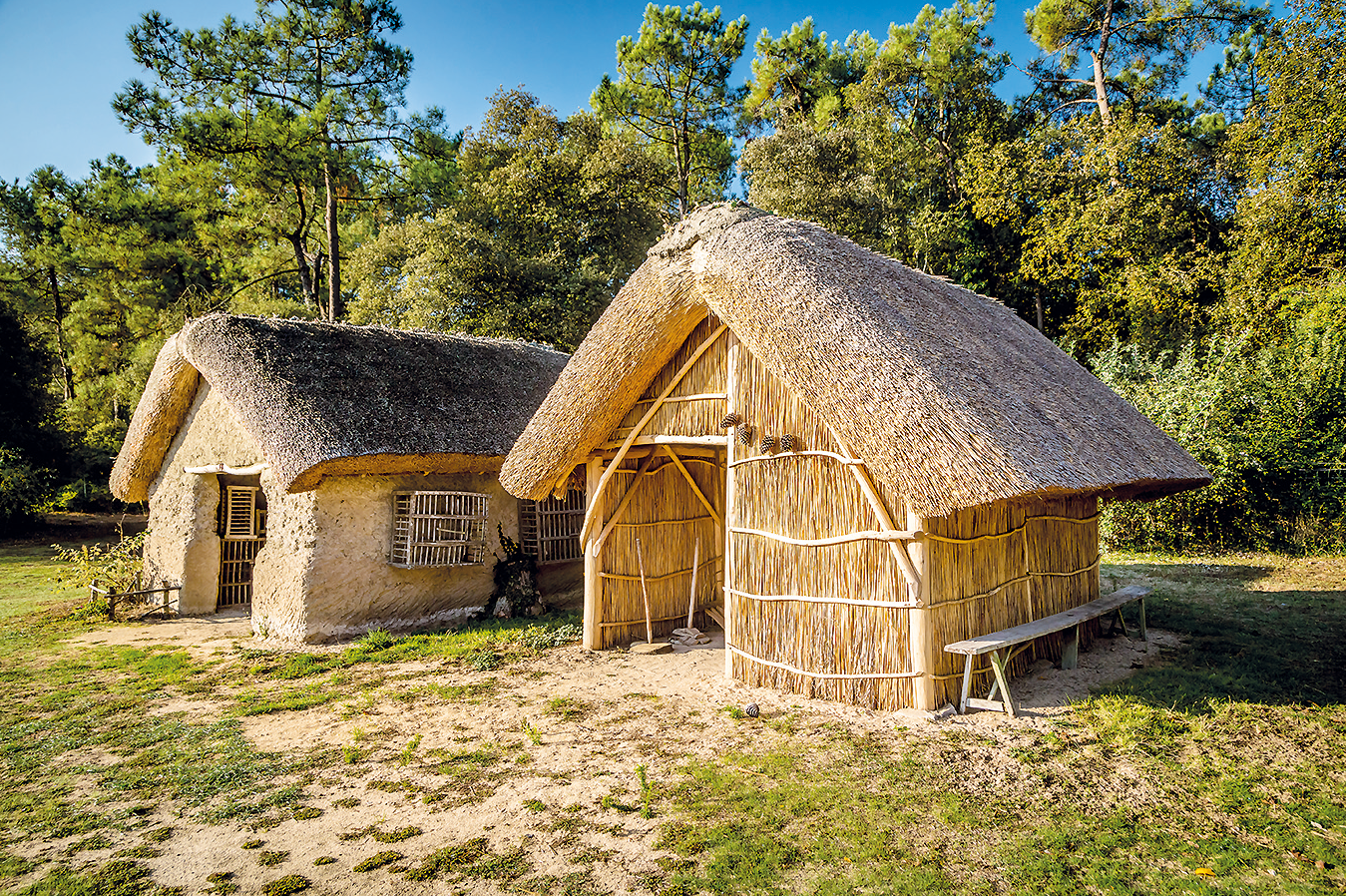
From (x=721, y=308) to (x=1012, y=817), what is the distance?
16.0 feet

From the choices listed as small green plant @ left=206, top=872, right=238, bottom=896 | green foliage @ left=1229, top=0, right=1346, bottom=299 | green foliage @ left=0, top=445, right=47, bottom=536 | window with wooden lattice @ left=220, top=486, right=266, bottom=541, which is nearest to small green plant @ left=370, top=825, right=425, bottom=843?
small green plant @ left=206, top=872, right=238, bottom=896

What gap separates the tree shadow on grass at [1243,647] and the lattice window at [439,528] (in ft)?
27.0

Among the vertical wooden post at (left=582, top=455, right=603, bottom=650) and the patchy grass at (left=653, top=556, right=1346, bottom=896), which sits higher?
the vertical wooden post at (left=582, top=455, right=603, bottom=650)

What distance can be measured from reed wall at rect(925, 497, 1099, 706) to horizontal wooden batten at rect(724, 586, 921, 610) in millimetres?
300

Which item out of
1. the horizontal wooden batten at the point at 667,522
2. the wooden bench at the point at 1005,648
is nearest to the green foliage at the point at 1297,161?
the wooden bench at the point at 1005,648

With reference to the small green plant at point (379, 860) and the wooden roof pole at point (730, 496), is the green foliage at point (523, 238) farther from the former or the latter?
the small green plant at point (379, 860)

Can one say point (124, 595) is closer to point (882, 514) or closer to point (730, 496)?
point (730, 496)

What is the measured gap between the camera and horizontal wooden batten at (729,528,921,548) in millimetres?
6020

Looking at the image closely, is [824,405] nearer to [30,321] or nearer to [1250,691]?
[1250,691]

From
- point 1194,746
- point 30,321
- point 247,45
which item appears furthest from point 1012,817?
point 30,321

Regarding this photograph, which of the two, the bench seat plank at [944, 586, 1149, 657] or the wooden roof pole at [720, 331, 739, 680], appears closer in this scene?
the bench seat plank at [944, 586, 1149, 657]

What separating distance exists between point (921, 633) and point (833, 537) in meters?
1.12

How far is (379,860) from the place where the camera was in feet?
13.5

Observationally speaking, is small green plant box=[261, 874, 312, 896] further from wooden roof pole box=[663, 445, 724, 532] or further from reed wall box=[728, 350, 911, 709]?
wooden roof pole box=[663, 445, 724, 532]
